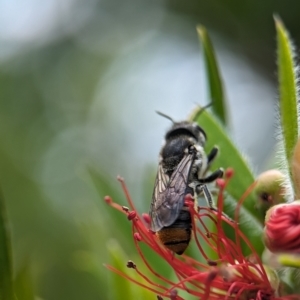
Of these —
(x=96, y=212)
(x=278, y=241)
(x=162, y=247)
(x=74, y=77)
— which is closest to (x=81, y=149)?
(x=74, y=77)

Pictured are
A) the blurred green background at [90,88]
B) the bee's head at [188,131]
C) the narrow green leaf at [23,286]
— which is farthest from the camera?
the blurred green background at [90,88]

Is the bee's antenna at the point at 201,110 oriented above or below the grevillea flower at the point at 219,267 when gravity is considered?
above

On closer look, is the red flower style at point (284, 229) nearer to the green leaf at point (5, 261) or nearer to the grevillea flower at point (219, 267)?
the grevillea flower at point (219, 267)

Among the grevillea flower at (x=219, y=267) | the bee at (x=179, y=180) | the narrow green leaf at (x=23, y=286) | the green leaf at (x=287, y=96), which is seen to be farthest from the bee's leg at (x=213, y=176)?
the narrow green leaf at (x=23, y=286)

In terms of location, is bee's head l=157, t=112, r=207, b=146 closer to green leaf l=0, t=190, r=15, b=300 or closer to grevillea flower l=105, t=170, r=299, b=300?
grevillea flower l=105, t=170, r=299, b=300

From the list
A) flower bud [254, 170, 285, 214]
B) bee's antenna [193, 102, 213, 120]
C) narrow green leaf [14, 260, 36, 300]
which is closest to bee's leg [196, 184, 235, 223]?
flower bud [254, 170, 285, 214]

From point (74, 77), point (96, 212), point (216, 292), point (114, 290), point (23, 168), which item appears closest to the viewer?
point (216, 292)

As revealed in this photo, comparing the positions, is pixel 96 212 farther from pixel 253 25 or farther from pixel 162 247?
pixel 253 25

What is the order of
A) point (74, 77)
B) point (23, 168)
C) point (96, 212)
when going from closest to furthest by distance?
point (96, 212) → point (23, 168) → point (74, 77)
